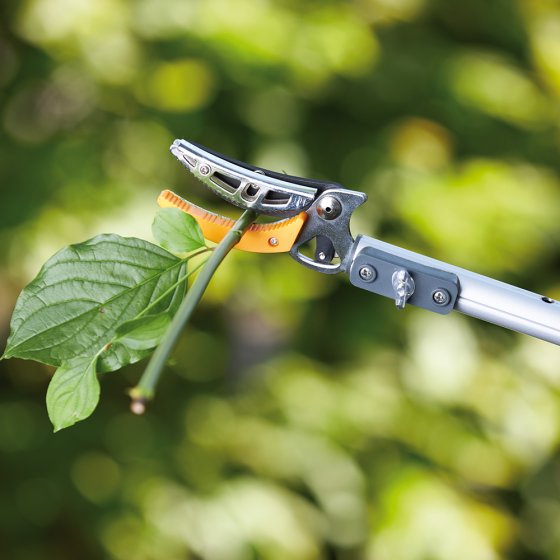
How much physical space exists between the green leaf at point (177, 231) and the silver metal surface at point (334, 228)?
5cm

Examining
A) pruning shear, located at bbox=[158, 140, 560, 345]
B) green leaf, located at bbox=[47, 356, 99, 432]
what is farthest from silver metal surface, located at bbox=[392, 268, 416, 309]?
green leaf, located at bbox=[47, 356, 99, 432]

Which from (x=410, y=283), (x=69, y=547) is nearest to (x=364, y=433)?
(x=69, y=547)

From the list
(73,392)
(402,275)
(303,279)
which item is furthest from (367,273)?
(303,279)

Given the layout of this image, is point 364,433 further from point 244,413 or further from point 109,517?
point 109,517

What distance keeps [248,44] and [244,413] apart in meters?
0.49

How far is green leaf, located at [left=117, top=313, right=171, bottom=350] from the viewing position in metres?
0.28

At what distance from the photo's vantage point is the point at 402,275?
0.32 m

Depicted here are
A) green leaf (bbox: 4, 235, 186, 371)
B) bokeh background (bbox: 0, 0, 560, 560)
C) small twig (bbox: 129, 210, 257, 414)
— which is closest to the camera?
small twig (bbox: 129, 210, 257, 414)

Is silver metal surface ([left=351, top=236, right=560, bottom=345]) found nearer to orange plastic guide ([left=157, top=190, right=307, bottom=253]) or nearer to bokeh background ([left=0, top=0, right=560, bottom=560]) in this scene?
orange plastic guide ([left=157, top=190, right=307, bottom=253])

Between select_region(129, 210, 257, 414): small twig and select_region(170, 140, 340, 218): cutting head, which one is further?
select_region(170, 140, 340, 218): cutting head

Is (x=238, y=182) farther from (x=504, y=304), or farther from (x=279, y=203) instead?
(x=504, y=304)

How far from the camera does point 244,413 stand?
3.53 ft

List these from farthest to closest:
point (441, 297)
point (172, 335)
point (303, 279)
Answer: point (303, 279), point (441, 297), point (172, 335)

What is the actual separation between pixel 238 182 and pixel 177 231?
0.03m
